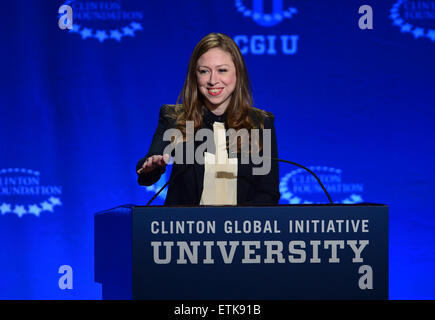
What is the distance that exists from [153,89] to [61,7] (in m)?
0.74

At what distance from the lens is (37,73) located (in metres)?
2.85

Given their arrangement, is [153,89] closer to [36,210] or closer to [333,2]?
[36,210]

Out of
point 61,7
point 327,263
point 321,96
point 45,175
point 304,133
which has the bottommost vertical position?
point 327,263

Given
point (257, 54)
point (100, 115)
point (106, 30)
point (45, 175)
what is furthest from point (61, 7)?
point (257, 54)

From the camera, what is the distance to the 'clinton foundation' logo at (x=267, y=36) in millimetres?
2775

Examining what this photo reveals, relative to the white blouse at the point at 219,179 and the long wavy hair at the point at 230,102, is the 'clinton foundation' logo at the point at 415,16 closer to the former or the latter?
the long wavy hair at the point at 230,102

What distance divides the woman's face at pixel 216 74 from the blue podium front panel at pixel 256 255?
720mm

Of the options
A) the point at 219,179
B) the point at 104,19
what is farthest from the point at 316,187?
the point at 104,19

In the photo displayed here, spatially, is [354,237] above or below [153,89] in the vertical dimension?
below

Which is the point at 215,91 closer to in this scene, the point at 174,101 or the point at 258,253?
the point at 258,253

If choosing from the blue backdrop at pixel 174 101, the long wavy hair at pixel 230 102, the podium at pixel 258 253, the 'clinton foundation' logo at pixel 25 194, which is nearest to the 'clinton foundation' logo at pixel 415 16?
the blue backdrop at pixel 174 101

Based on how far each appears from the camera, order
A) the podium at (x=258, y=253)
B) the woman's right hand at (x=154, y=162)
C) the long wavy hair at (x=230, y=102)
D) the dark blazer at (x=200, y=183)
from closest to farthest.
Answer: the podium at (x=258, y=253) → the woman's right hand at (x=154, y=162) → the dark blazer at (x=200, y=183) → the long wavy hair at (x=230, y=102)

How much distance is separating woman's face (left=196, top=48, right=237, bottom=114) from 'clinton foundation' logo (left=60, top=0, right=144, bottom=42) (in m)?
1.23

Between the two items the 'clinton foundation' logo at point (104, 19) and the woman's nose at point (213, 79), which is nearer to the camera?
the woman's nose at point (213, 79)
